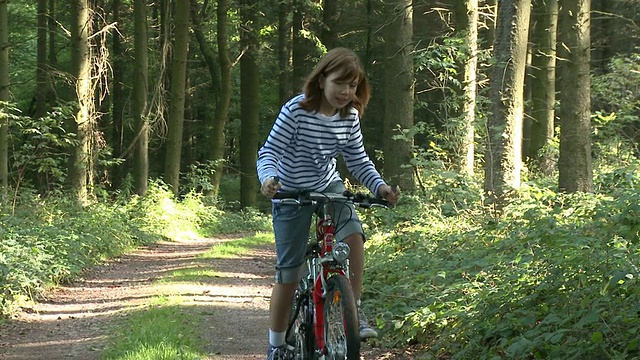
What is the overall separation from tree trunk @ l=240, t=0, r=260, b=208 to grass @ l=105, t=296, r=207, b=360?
18.6 metres

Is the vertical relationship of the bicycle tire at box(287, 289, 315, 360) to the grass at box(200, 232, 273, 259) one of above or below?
above

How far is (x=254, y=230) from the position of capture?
25.0 meters

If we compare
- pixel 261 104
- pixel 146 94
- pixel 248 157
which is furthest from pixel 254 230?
pixel 261 104

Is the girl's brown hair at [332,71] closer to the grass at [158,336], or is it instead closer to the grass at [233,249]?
the grass at [158,336]

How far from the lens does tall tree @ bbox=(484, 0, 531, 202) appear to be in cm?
1010

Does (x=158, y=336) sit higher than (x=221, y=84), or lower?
lower

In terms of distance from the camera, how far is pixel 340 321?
4273 mm

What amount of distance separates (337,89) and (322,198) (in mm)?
687

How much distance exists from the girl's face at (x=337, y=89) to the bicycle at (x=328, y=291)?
0.57 m

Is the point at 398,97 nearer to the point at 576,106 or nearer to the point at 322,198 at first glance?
the point at 576,106

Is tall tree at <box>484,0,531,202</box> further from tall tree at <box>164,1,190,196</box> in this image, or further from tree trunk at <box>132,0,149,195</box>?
tall tree at <box>164,1,190,196</box>

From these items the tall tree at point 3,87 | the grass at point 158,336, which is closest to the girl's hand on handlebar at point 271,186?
the grass at point 158,336

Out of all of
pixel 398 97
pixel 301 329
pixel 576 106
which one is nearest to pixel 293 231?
pixel 301 329

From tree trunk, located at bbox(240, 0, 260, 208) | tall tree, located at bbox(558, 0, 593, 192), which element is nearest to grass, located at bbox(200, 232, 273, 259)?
tall tree, located at bbox(558, 0, 593, 192)
